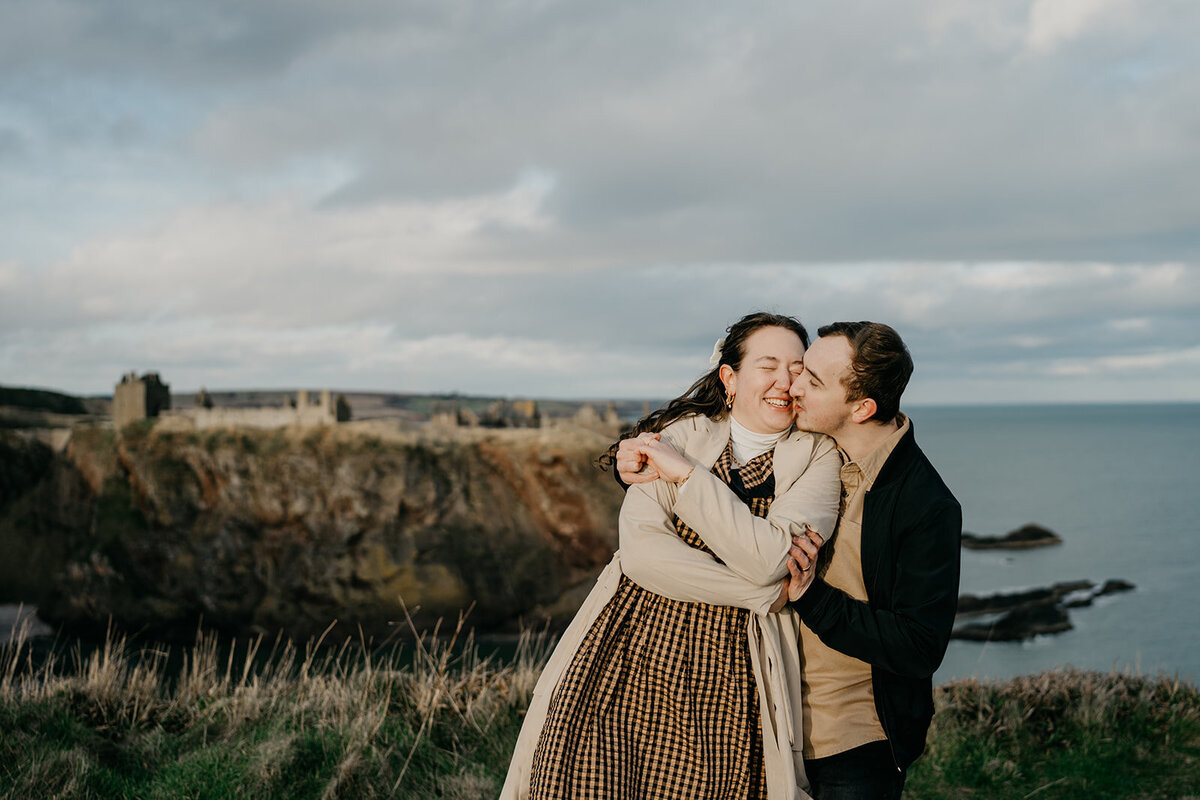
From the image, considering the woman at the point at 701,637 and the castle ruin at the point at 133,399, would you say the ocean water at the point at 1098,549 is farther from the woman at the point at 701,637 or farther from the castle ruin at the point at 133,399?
the castle ruin at the point at 133,399

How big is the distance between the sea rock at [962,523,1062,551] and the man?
53556mm

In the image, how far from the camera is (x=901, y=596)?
2.88 meters

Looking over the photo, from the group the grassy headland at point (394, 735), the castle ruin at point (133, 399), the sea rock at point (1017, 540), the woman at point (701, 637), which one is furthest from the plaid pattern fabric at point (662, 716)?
the sea rock at point (1017, 540)

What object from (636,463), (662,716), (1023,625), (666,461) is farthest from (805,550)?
(1023,625)

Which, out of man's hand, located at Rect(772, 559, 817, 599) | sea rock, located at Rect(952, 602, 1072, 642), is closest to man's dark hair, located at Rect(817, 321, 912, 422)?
man's hand, located at Rect(772, 559, 817, 599)

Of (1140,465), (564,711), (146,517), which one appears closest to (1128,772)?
(564,711)

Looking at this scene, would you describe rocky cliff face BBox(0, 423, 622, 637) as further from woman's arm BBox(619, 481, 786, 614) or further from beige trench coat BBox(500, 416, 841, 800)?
woman's arm BBox(619, 481, 786, 614)

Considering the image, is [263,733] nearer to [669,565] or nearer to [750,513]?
[669,565]

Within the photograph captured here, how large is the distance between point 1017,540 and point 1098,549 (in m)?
4.50

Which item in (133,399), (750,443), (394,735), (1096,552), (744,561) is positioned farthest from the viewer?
(1096,552)

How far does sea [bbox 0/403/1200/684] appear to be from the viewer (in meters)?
27.3

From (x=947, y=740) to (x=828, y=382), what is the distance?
155 inches

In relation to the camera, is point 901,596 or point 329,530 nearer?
point 901,596

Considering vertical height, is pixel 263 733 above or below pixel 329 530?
above
